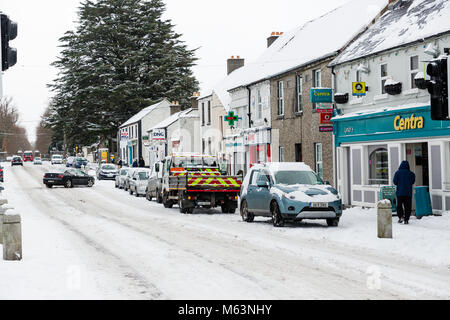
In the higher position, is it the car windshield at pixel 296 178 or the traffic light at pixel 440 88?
the traffic light at pixel 440 88

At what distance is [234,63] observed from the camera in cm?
5169

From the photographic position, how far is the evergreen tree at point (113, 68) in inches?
2948

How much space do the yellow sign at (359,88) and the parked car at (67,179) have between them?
27.2 meters

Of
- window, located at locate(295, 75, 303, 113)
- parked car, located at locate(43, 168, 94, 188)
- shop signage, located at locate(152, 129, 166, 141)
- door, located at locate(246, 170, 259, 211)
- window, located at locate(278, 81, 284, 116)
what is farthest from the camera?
shop signage, located at locate(152, 129, 166, 141)

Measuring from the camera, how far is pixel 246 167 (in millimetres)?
41844

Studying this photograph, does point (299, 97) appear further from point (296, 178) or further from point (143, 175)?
point (143, 175)

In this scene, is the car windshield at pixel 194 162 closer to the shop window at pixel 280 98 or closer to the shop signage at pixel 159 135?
the shop window at pixel 280 98

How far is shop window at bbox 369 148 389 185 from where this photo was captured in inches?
964

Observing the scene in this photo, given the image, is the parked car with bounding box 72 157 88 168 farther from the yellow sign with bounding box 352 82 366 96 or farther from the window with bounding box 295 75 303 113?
the yellow sign with bounding box 352 82 366 96

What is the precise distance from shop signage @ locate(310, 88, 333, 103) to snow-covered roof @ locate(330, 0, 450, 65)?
1160 millimetres

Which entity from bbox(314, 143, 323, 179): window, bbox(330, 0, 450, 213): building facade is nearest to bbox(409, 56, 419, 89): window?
bbox(330, 0, 450, 213): building facade

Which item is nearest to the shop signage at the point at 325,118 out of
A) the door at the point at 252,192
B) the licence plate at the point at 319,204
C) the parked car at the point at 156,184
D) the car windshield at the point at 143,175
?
the door at the point at 252,192

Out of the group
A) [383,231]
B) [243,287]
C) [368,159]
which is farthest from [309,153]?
[243,287]

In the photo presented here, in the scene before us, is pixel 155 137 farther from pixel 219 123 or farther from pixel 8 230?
pixel 8 230
